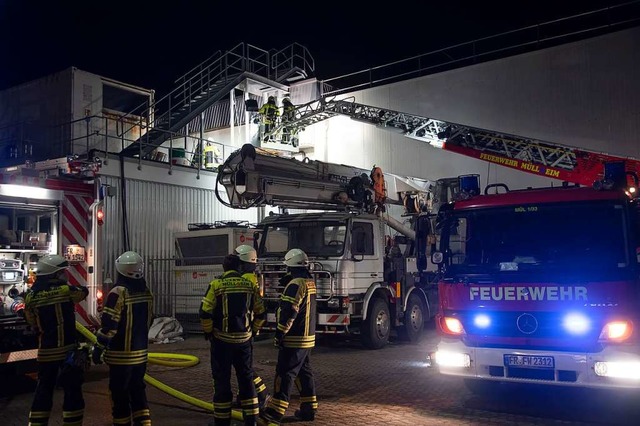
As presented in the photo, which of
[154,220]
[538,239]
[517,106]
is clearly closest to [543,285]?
[538,239]

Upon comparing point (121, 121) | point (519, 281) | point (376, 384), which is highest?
point (121, 121)

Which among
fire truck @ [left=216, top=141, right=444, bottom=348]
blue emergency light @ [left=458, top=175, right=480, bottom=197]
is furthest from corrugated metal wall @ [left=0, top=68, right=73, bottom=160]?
blue emergency light @ [left=458, top=175, right=480, bottom=197]

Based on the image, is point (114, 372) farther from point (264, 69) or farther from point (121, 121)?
point (264, 69)

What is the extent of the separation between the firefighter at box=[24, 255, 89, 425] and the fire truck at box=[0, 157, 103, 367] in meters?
1.96

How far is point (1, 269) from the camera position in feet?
23.4

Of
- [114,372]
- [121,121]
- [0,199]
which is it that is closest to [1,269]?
[0,199]

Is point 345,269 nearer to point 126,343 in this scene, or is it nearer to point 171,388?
point 171,388

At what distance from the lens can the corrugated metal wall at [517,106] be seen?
16.3 meters

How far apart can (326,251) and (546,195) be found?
490 cm

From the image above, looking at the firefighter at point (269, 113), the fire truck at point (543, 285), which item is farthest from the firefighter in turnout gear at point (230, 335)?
the firefighter at point (269, 113)

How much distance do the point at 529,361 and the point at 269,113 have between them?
13.5 meters

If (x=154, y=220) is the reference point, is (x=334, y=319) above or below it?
below

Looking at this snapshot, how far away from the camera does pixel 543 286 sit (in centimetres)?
574

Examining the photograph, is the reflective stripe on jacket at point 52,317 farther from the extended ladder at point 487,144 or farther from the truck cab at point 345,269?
the extended ladder at point 487,144
